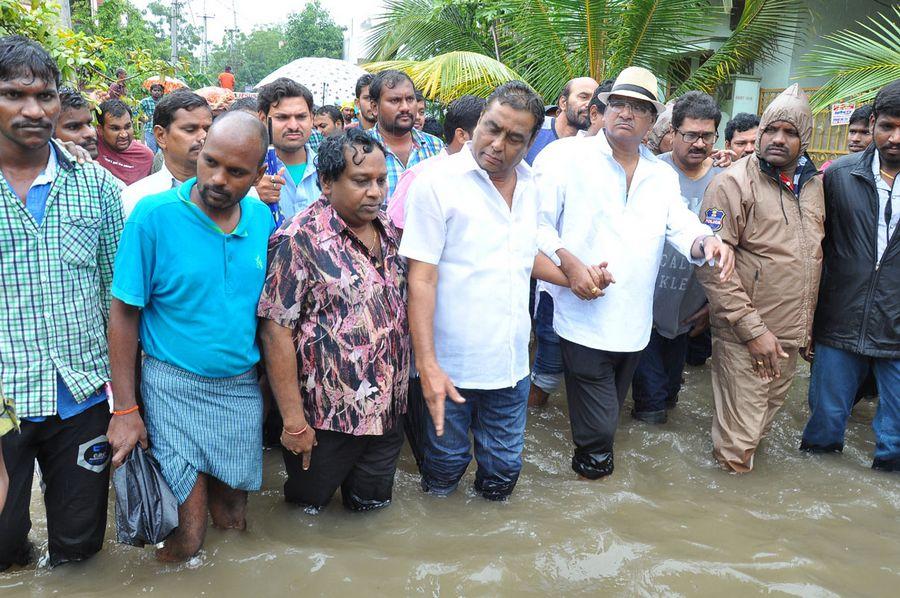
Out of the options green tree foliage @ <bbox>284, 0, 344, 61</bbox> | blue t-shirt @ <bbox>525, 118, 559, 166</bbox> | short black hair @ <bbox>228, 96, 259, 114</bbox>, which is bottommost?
blue t-shirt @ <bbox>525, 118, 559, 166</bbox>

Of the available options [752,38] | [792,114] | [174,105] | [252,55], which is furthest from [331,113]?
[252,55]

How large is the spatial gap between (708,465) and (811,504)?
1.87 feet

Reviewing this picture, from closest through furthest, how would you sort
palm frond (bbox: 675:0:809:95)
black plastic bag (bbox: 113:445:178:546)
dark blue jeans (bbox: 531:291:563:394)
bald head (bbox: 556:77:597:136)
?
black plastic bag (bbox: 113:445:178:546), dark blue jeans (bbox: 531:291:563:394), bald head (bbox: 556:77:597:136), palm frond (bbox: 675:0:809:95)

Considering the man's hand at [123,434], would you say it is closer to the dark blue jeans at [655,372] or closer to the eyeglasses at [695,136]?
the dark blue jeans at [655,372]

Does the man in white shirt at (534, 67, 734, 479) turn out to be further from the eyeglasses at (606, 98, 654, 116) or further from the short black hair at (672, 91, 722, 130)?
the short black hair at (672, 91, 722, 130)

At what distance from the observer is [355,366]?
286 centimetres

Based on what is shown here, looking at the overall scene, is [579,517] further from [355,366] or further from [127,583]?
[127,583]

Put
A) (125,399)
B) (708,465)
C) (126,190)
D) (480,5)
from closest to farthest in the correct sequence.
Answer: (125,399), (126,190), (708,465), (480,5)

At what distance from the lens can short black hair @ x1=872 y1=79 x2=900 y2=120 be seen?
3.62 m

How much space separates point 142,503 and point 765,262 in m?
3.23

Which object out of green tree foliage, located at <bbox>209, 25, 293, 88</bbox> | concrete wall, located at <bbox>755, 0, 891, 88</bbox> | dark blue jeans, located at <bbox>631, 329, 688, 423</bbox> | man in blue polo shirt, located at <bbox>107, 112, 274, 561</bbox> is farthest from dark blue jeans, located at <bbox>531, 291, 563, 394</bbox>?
green tree foliage, located at <bbox>209, 25, 293, 88</bbox>

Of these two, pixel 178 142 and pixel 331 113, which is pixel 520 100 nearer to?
pixel 178 142

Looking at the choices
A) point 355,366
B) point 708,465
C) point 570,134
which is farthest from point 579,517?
point 570,134

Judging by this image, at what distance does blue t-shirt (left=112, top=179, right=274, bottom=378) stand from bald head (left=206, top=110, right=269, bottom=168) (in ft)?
0.82
